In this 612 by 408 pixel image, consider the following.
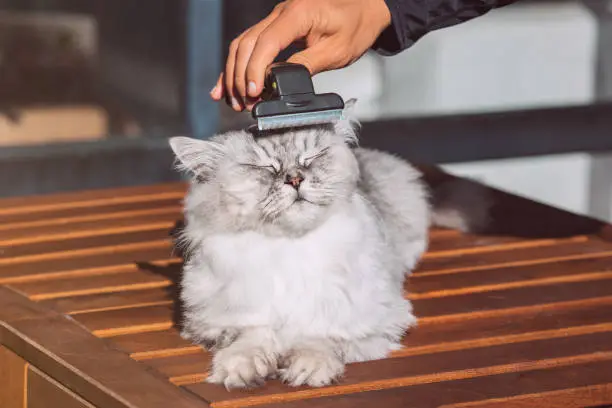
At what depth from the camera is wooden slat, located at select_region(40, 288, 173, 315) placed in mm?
2549

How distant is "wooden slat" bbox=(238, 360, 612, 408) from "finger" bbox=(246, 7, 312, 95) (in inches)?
22.2

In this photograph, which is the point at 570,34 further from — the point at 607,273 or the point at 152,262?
the point at 152,262

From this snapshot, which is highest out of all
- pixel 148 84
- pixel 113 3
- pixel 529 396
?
pixel 113 3

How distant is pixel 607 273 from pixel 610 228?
381mm

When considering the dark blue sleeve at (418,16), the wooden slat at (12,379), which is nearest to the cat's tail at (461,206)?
the dark blue sleeve at (418,16)

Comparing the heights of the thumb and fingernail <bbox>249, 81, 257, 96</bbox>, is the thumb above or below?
above

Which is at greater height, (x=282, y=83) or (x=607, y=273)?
(x=282, y=83)

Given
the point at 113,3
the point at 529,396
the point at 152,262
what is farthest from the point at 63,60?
the point at 529,396

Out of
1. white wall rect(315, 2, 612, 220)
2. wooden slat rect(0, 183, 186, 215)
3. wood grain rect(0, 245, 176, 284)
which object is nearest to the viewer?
wood grain rect(0, 245, 176, 284)

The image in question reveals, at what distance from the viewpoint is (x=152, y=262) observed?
9.48ft

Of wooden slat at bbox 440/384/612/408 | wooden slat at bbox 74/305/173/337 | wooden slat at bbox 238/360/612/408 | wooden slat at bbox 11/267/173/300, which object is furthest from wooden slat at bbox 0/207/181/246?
wooden slat at bbox 440/384/612/408

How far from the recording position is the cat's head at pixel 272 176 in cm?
213

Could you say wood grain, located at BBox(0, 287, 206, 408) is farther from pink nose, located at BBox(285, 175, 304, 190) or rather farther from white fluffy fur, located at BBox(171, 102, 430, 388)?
pink nose, located at BBox(285, 175, 304, 190)

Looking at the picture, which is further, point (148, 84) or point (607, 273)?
point (148, 84)
